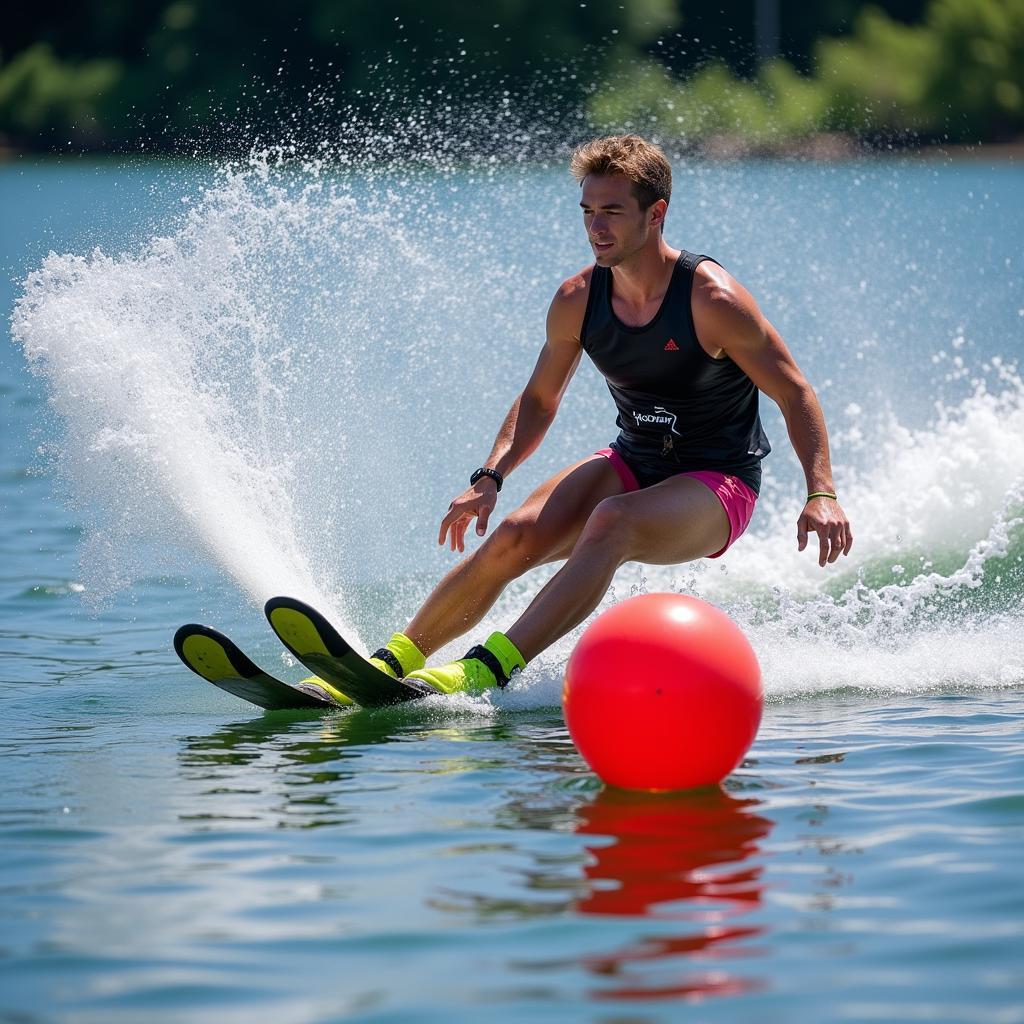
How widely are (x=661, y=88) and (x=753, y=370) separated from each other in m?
42.9

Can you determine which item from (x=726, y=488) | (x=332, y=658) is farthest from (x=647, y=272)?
(x=332, y=658)

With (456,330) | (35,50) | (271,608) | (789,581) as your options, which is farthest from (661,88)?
(271,608)

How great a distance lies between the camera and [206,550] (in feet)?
25.7

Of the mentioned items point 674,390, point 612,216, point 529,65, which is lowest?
point 674,390

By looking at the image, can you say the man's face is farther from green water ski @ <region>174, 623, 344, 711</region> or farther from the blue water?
green water ski @ <region>174, 623, 344, 711</region>

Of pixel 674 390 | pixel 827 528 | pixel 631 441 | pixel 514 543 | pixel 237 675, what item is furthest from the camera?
pixel 631 441

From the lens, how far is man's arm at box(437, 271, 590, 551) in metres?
6.91

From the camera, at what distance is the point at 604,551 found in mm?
6664

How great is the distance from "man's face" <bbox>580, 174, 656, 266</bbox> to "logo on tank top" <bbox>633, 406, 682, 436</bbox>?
2.21 feet

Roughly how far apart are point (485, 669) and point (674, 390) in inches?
52.9

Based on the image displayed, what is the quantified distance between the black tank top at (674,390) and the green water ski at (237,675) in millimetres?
1624

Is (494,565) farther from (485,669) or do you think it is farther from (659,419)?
(659,419)

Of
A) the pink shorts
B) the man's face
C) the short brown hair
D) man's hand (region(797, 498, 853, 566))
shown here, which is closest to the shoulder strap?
the man's face

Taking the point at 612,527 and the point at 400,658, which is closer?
the point at 612,527
